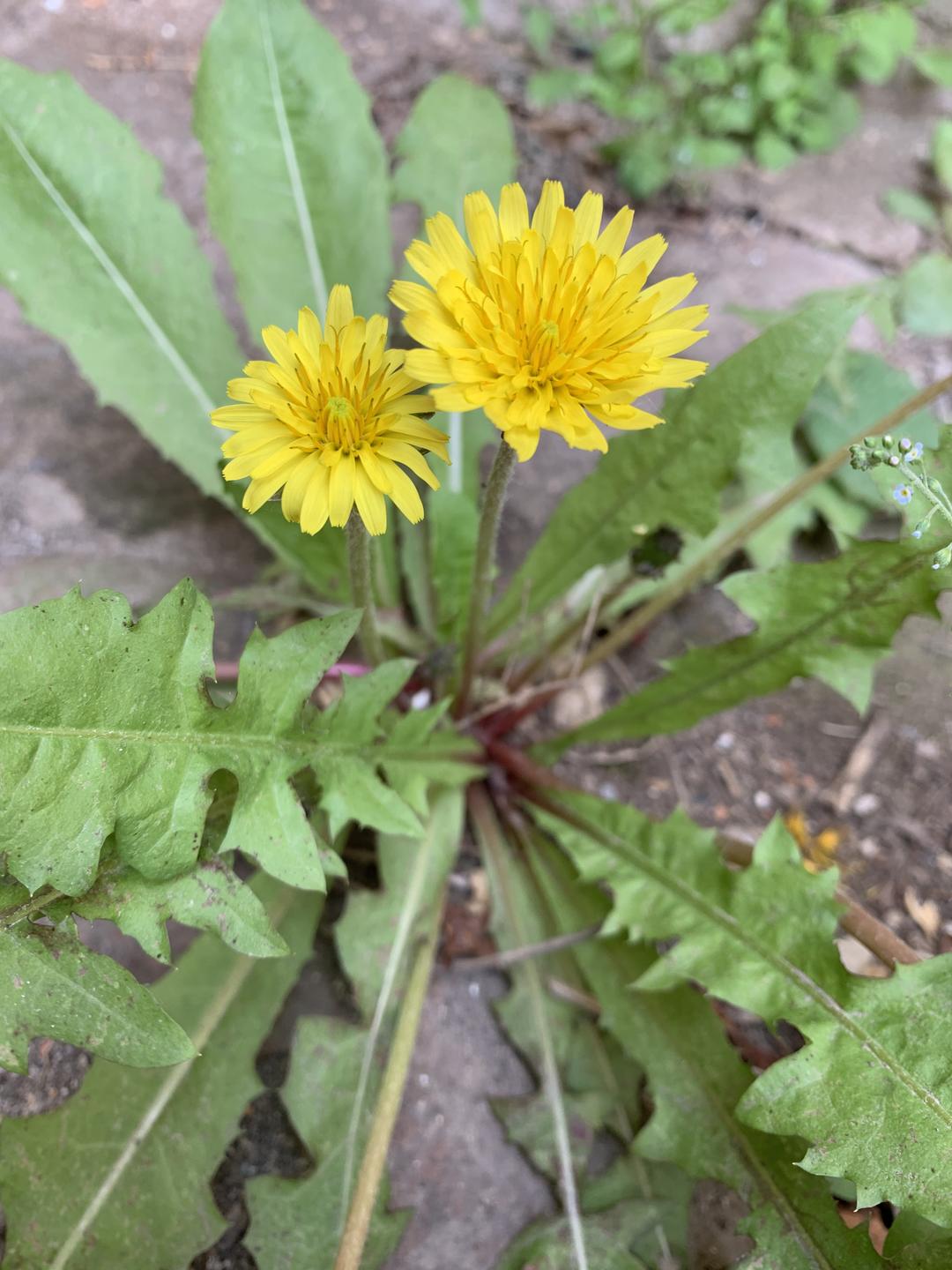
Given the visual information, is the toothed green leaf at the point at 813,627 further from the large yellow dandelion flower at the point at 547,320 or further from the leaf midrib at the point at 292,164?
the leaf midrib at the point at 292,164

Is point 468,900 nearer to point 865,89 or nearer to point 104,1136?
point 104,1136

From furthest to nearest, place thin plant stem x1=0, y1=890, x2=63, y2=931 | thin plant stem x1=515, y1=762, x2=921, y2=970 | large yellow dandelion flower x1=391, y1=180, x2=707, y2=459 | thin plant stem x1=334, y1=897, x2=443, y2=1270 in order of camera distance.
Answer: thin plant stem x1=515, y1=762, x2=921, y2=970 → thin plant stem x1=334, y1=897, x2=443, y2=1270 → thin plant stem x1=0, y1=890, x2=63, y2=931 → large yellow dandelion flower x1=391, y1=180, x2=707, y2=459

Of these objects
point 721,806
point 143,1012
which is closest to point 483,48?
point 721,806

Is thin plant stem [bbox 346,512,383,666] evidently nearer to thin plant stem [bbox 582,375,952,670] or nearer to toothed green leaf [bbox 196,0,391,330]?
thin plant stem [bbox 582,375,952,670]

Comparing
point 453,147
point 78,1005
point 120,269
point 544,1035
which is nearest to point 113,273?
point 120,269

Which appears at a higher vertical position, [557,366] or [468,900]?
[557,366]

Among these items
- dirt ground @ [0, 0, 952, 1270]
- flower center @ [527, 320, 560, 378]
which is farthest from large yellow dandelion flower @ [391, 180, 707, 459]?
dirt ground @ [0, 0, 952, 1270]

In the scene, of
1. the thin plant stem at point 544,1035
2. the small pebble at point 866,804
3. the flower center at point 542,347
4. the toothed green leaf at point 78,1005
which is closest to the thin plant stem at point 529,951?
the thin plant stem at point 544,1035
